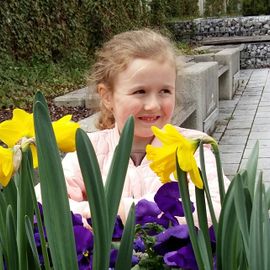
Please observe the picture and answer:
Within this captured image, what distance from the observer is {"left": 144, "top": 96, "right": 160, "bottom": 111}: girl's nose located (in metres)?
2.10

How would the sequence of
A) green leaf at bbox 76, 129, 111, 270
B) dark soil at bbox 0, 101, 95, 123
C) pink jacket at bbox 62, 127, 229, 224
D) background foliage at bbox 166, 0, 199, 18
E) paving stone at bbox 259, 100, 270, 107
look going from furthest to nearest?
background foliage at bbox 166, 0, 199, 18, paving stone at bbox 259, 100, 270, 107, dark soil at bbox 0, 101, 95, 123, pink jacket at bbox 62, 127, 229, 224, green leaf at bbox 76, 129, 111, 270

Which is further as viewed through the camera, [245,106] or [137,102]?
[245,106]

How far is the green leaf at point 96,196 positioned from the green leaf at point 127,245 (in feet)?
0.16

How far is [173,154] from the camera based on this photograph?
3.51 feet

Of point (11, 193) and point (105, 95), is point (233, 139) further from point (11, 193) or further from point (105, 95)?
point (11, 193)

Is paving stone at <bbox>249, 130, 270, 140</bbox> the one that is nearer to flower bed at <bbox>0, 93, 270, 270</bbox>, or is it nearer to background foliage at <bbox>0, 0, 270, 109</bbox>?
background foliage at <bbox>0, 0, 270, 109</bbox>

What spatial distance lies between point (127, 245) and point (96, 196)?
5.8 inches

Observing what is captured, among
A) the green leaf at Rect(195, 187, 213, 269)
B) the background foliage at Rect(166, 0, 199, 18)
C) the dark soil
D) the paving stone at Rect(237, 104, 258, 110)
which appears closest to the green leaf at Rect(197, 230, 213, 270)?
the green leaf at Rect(195, 187, 213, 269)

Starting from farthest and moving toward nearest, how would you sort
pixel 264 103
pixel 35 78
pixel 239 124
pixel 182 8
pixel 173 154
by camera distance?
pixel 182 8 → pixel 264 103 → pixel 35 78 → pixel 239 124 → pixel 173 154

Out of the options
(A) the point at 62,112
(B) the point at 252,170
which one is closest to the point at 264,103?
(A) the point at 62,112

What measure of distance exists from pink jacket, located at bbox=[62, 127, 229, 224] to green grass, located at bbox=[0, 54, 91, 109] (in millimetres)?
3678

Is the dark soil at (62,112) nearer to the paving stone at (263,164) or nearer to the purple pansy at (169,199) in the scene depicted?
the paving stone at (263,164)

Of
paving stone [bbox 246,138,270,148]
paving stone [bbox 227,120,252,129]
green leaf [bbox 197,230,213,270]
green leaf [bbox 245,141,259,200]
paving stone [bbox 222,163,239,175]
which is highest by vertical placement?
green leaf [bbox 245,141,259,200]

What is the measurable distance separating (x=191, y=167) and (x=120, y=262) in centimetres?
20
